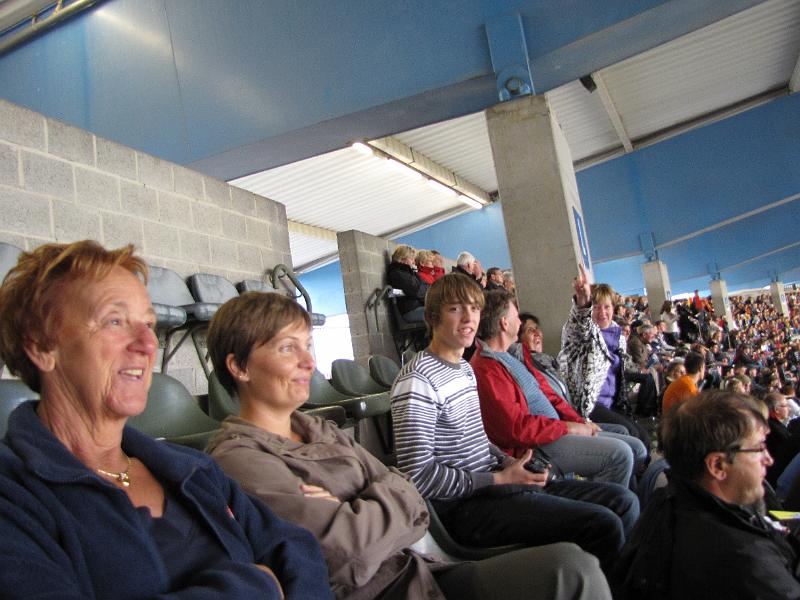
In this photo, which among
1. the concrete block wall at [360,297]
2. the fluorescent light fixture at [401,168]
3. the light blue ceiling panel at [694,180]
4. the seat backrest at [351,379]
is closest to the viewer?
the seat backrest at [351,379]

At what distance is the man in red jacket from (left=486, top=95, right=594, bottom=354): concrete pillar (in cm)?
245

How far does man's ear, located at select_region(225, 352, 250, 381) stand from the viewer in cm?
151

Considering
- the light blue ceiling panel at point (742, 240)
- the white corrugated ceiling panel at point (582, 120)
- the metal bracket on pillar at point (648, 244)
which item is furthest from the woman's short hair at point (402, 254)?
the light blue ceiling panel at point (742, 240)

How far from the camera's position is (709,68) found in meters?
9.30

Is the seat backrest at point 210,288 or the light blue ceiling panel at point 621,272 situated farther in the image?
the light blue ceiling panel at point 621,272

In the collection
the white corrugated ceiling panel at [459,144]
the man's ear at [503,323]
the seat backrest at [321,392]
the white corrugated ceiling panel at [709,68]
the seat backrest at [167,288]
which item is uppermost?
the white corrugated ceiling panel at [709,68]

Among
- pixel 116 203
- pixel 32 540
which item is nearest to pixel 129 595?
pixel 32 540

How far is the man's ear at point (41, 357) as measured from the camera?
1.03 m

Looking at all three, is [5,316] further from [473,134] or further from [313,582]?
[473,134]

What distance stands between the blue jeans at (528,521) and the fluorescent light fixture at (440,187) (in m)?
9.75

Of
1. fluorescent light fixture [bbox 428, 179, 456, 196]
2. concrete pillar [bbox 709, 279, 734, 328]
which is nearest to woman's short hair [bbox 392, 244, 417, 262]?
fluorescent light fixture [bbox 428, 179, 456, 196]

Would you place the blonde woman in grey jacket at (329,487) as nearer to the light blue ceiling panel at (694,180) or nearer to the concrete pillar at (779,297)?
the light blue ceiling panel at (694,180)

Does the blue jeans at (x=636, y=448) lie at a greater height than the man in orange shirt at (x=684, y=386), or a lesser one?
lesser

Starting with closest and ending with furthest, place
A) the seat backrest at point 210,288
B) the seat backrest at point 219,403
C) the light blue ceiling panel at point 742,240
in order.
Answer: the seat backrest at point 219,403
the seat backrest at point 210,288
the light blue ceiling panel at point 742,240
